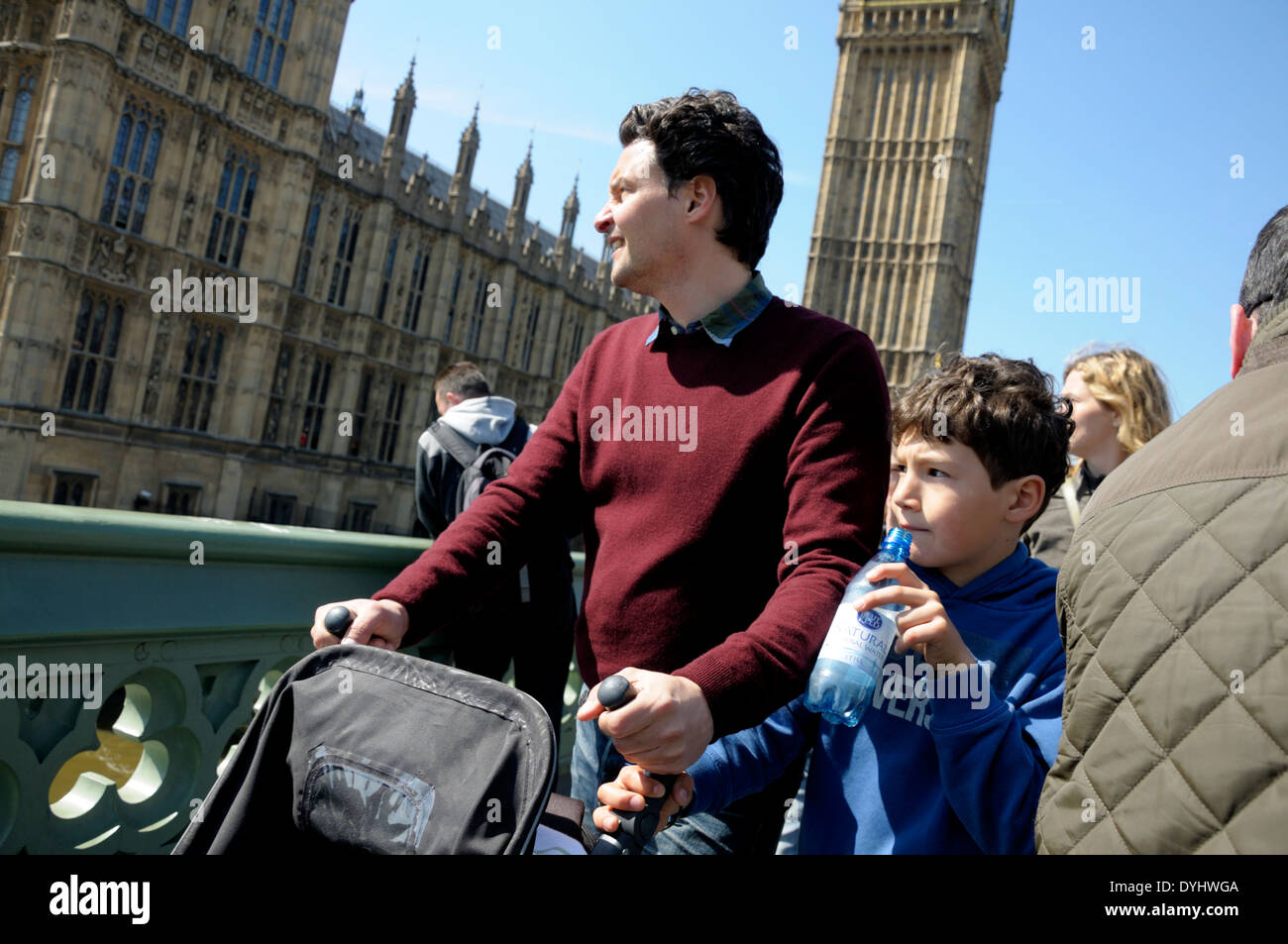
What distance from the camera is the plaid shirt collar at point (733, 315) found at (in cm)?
163

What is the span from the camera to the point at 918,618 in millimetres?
1259

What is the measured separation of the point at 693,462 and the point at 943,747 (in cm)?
59

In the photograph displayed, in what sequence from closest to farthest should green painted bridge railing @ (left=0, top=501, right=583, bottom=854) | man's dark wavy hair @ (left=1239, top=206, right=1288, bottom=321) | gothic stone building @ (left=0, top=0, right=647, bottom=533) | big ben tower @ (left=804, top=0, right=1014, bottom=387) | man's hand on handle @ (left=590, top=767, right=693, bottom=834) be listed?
man's dark wavy hair @ (left=1239, top=206, right=1288, bottom=321), man's hand on handle @ (left=590, top=767, right=693, bottom=834), green painted bridge railing @ (left=0, top=501, right=583, bottom=854), gothic stone building @ (left=0, top=0, right=647, bottom=533), big ben tower @ (left=804, top=0, right=1014, bottom=387)

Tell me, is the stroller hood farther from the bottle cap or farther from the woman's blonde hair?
the woman's blonde hair

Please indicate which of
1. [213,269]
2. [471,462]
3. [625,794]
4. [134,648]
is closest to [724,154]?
[625,794]

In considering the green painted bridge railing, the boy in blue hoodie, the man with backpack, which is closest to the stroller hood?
the boy in blue hoodie

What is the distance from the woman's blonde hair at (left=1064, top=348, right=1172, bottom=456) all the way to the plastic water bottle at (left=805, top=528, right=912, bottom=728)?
6.39ft

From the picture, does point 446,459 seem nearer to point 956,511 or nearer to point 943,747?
point 956,511

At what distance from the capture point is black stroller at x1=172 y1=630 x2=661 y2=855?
3.40 feet

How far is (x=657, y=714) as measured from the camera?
1029 millimetres

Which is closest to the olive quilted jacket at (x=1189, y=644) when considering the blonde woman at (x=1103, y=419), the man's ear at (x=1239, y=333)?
the man's ear at (x=1239, y=333)

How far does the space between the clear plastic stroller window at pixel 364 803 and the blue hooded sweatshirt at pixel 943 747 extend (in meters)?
0.48

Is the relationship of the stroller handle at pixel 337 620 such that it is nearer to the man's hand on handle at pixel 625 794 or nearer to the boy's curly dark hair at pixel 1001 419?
the man's hand on handle at pixel 625 794
